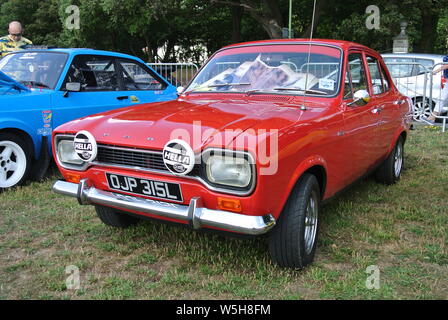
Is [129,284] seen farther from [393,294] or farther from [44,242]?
[393,294]

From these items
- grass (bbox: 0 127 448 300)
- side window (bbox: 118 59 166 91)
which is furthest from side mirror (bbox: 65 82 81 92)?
grass (bbox: 0 127 448 300)

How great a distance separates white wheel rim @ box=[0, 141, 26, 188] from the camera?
16.2 feet

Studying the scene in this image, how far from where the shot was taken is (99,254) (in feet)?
11.5

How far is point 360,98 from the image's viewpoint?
149 inches

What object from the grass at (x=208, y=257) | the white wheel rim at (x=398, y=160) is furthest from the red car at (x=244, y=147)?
the white wheel rim at (x=398, y=160)

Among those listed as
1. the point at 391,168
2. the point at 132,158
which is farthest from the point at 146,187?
the point at 391,168

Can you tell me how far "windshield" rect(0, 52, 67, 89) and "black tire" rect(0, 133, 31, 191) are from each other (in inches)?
34.7

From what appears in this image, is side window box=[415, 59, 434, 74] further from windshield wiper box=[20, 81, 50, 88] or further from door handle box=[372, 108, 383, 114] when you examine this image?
windshield wiper box=[20, 81, 50, 88]

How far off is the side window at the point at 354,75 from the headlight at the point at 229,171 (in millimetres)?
1627

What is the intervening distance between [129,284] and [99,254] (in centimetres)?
64

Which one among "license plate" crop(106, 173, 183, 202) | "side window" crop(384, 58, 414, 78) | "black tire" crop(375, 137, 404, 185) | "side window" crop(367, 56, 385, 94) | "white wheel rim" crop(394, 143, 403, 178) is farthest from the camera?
"side window" crop(384, 58, 414, 78)

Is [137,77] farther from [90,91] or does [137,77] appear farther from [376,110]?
[376,110]

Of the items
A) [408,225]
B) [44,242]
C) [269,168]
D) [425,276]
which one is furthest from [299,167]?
[44,242]

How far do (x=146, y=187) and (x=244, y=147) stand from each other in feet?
2.74
